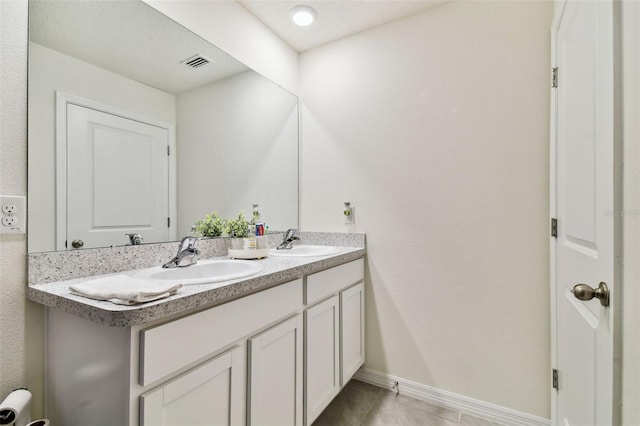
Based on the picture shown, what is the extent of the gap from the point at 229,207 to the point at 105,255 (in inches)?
29.2

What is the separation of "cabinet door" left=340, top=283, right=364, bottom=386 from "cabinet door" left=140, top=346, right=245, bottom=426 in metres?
0.80

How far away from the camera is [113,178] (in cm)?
125

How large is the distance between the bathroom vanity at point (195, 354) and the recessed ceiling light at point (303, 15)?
5.02ft

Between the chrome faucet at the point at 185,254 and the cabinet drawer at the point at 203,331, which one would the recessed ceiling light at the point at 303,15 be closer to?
the chrome faucet at the point at 185,254

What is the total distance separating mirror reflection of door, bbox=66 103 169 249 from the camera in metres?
1.13

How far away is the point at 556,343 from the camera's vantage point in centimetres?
141

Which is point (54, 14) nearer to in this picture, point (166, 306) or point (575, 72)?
point (166, 306)

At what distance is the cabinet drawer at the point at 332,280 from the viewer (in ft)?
4.83

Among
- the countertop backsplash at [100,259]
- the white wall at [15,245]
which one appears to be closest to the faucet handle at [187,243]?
the countertop backsplash at [100,259]

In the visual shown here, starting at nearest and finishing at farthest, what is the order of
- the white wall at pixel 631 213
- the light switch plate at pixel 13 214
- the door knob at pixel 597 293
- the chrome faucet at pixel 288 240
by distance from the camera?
1. the white wall at pixel 631 213
2. the door knob at pixel 597 293
3. the light switch plate at pixel 13 214
4. the chrome faucet at pixel 288 240

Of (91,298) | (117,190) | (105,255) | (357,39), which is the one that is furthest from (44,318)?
(357,39)

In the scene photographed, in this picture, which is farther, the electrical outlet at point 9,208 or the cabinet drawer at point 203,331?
the electrical outlet at point 9,208

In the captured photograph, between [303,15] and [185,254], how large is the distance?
1.60 metres

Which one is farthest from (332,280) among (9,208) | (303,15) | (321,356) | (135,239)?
(303,15)
